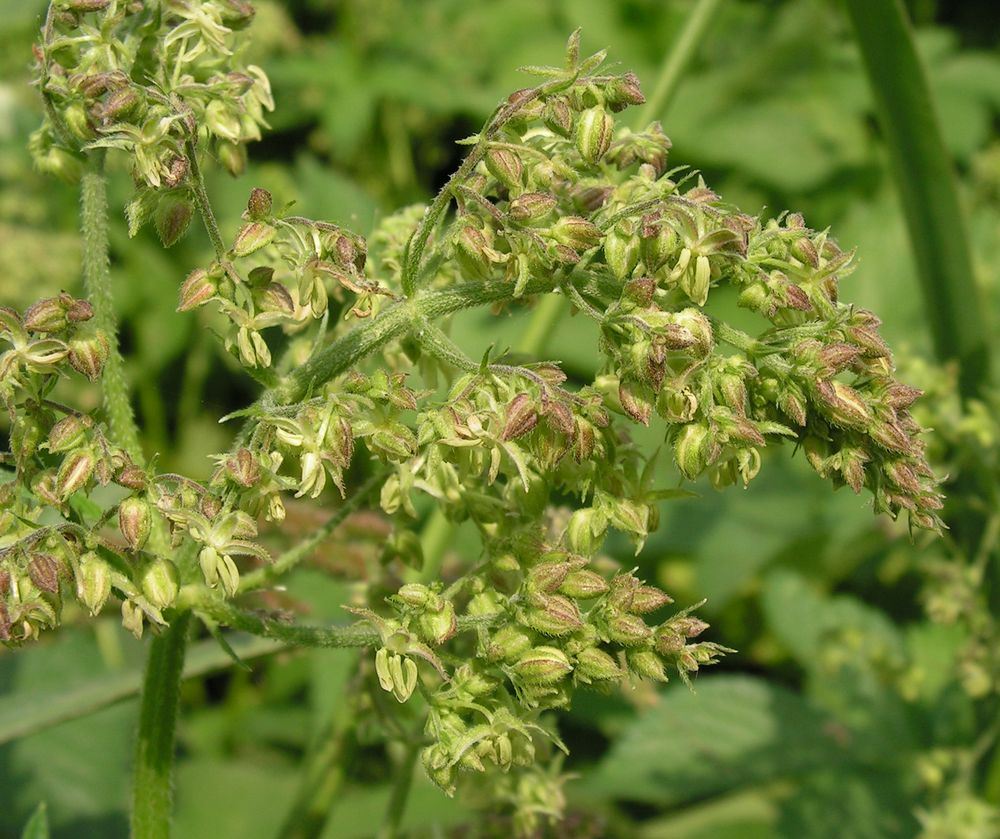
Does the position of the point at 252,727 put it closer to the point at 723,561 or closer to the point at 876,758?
the point at 723,561

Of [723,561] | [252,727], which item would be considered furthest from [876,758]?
[252,727]

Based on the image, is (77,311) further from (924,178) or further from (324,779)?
(924,178)

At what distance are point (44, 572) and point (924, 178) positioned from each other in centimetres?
262

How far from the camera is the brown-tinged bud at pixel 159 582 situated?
6.08ft

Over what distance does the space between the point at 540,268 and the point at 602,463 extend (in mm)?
344

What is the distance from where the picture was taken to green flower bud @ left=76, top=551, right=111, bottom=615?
179cm

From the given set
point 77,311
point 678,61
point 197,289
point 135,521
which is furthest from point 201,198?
point 678,61

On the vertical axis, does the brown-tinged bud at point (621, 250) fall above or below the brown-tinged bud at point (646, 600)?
above

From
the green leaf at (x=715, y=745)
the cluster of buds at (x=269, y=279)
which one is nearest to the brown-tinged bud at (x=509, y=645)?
the cluster of buds at (x=269, y=279)

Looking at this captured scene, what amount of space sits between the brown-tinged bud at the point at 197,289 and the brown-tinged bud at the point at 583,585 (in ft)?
2.31

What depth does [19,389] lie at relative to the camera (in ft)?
6.31

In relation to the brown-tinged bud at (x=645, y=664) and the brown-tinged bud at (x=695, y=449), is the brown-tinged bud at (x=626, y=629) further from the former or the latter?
the brown-tinged bud at (x=695, y=449)

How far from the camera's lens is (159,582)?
6.14 feet

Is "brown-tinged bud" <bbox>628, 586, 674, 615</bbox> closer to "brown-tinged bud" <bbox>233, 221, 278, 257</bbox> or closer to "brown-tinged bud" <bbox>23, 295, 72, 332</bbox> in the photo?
"brown-tinged bud" <bbox>233, 221, 278, 257</bbox>
